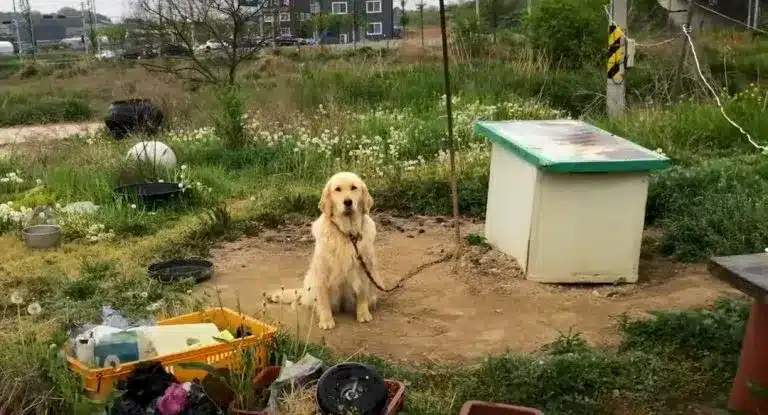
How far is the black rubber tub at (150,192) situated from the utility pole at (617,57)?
6.05 metres

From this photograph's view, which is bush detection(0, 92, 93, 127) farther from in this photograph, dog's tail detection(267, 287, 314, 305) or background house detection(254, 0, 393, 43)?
dog's tail detection(267, 287, 314, 305)

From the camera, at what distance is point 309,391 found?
311cm

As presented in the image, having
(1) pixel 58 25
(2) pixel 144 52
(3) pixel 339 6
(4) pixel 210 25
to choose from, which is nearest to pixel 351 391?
(4) pixel 210 25

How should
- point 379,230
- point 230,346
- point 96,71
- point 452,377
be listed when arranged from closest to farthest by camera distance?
point 230,346, point 452,377, point 379,230, point 96,71

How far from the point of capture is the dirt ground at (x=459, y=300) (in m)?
4.25

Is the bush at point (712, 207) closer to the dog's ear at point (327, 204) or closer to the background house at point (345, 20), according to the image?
the dog's ear at point (327, 204)

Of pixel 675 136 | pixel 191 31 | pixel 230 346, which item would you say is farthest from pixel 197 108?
pixel 230 346

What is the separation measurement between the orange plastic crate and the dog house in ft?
7.13

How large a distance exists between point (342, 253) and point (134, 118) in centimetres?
851

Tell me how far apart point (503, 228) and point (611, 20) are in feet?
19.6

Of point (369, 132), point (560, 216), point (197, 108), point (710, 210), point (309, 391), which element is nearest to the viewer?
point (309, 391)

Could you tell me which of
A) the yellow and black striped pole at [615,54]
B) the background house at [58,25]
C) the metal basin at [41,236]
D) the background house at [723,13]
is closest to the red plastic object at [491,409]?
the metal basin at [41,236]

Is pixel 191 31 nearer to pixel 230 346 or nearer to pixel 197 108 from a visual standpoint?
pixel 197 108

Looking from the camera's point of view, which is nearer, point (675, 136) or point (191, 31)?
point (675, 136)
